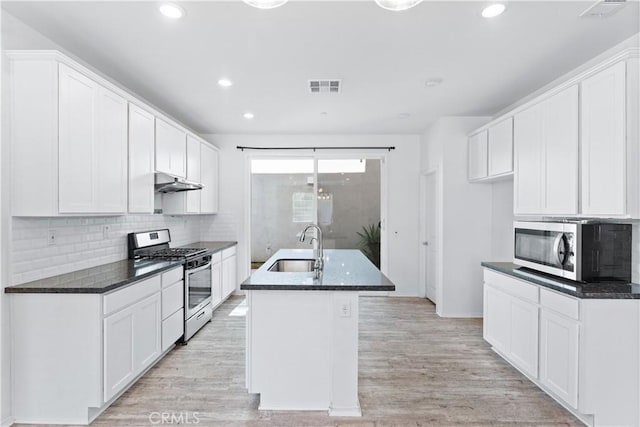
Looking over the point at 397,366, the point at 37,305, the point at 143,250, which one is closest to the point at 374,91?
the point at 397,366

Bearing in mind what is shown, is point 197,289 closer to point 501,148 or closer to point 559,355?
point 559,355

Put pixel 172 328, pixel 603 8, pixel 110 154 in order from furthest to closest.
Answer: pixel 172 328
pixel 110 154
pixel 603 8

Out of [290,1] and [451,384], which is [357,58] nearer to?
[290,1]

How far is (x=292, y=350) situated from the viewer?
7.61 feet

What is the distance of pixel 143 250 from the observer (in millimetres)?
3604

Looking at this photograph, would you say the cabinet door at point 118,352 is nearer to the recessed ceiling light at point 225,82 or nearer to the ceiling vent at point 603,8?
the recessed ceiling light at point 225,82

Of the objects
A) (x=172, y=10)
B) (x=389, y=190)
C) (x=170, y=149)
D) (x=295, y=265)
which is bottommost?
(x=295, y=265)

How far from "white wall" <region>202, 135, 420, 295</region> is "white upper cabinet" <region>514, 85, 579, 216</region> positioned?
7.42ft

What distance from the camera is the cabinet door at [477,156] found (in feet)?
13.1

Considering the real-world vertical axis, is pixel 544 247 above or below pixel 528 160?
below

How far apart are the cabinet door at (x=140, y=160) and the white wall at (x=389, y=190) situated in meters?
2.19

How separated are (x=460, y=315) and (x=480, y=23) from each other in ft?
11.6

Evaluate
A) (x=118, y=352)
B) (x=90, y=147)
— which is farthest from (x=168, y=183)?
(x=118, y=352)

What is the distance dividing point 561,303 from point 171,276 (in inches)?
127
